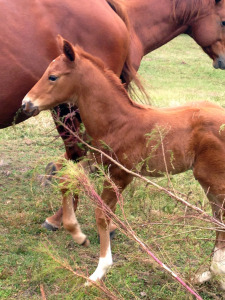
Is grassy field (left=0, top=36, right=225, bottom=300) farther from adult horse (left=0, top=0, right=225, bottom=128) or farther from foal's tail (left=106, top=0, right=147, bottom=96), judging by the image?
adult horse (left=0, top=0, right=225, bottom=128)

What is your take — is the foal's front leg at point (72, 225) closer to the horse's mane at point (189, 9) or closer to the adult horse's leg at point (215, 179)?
the adult horse's leg at point (215, 179)

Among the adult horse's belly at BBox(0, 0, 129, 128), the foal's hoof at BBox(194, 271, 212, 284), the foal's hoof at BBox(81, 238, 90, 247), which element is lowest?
the foal's hoof at BBox(194, 271, 212, 284)

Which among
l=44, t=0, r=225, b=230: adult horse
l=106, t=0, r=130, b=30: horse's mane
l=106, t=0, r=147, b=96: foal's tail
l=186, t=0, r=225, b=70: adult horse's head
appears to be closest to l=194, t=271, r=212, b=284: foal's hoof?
l=106, t=0, r=147, b=96: foal's tail

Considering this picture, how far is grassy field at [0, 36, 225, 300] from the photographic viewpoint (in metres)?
3.06

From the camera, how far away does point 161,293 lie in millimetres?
3258

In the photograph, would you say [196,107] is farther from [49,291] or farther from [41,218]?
[41,218]

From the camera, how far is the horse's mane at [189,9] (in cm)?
472

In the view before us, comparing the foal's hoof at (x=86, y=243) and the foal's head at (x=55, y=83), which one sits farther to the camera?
the foal's hoof at (x=86, y=243)

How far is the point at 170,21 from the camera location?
190 inches

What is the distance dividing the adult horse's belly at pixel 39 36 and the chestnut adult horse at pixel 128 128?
0.65 meters

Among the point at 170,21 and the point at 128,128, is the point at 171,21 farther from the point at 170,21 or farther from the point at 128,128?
the point at 128,128

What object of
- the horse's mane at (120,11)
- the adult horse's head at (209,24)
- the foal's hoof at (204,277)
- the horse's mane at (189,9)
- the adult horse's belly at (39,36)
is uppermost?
the adult horse's belly at (39,36)

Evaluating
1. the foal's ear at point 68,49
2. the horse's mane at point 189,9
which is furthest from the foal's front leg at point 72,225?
the horse's mane at point 189,9

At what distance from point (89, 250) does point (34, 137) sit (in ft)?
10.6
